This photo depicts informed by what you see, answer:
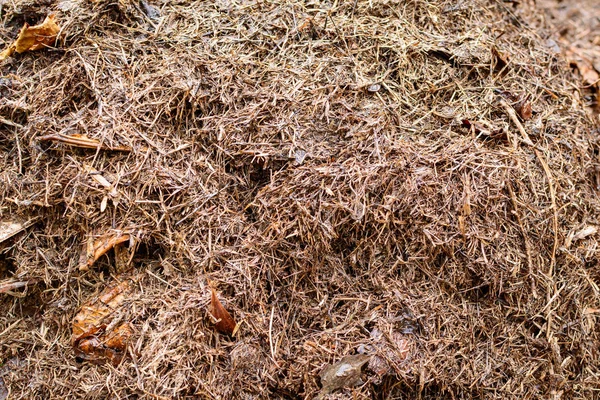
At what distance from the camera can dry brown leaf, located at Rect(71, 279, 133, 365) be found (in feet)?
7.57

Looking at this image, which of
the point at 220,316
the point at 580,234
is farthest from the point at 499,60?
the point at 220,316

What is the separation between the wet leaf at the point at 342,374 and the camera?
223cm

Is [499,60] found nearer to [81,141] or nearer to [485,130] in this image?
[485,130]

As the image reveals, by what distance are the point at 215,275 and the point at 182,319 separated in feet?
0.79

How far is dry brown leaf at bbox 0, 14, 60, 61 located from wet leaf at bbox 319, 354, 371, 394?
2158 millimetres

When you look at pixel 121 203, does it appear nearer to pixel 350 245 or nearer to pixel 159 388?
pixel 159 388

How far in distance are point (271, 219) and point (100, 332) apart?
93 centimetres

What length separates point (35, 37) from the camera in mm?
2670

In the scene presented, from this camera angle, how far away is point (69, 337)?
95.1 inches

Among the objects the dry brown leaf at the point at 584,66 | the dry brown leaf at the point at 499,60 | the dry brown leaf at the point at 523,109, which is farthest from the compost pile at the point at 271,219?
the dry brown leaf at the point at 584,66

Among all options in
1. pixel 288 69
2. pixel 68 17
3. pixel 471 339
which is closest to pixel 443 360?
pixel 471 339

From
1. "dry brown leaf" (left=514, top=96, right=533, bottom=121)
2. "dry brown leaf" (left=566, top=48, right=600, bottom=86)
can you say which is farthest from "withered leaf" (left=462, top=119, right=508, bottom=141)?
"dry brown leaf" (left=566, top=48, right=600, bottom=86)

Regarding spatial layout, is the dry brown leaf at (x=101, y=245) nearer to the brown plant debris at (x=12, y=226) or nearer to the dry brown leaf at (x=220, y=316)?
the brown plant debris at (x=12, y=226)

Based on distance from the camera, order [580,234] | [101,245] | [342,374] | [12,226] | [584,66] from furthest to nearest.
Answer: [584,66], [580,234], [12,226], [101,245], [342,374]
